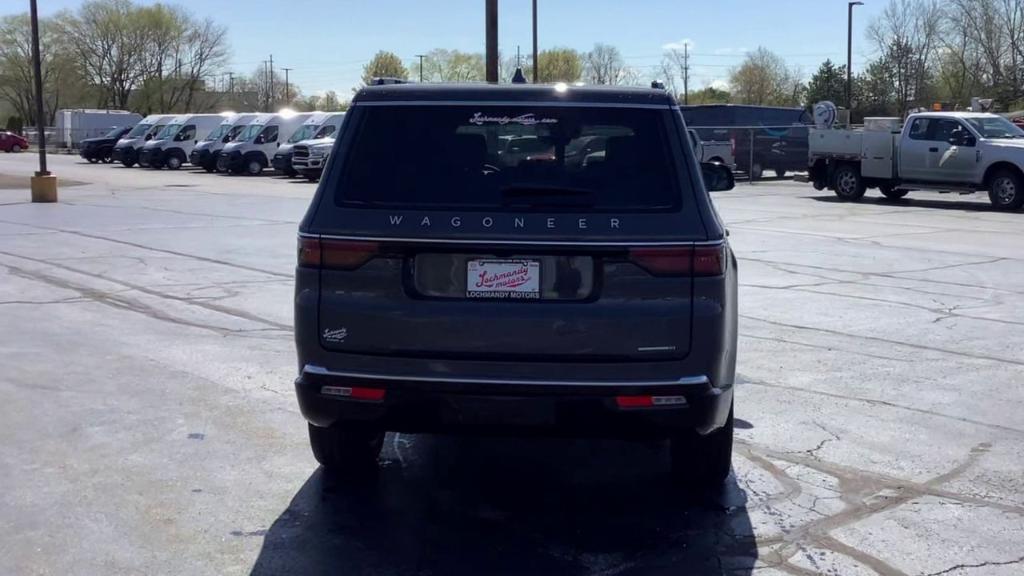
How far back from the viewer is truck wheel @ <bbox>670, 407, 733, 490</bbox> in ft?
17.6

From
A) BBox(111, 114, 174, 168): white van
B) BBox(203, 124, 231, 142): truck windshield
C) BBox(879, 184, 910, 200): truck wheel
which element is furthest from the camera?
BBox(111, 114, 174, 168): white van

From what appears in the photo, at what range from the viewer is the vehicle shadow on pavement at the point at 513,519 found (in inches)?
185

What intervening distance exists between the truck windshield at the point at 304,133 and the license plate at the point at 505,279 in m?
35.6

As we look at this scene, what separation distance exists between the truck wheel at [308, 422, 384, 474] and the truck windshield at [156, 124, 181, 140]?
46.1 m

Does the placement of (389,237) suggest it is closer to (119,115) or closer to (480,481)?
(480,481)

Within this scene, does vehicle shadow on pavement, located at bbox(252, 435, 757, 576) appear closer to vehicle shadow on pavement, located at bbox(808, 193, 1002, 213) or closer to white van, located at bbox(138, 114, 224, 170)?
vehicle shadow on pavement, located at bbox(808, 193, 1002, 213)

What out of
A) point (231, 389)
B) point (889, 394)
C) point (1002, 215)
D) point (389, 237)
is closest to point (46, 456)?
point (231, 389)

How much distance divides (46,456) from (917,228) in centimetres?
1621

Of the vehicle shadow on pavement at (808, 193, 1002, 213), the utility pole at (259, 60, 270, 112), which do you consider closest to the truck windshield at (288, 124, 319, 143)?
the vehicle shadow on pavement at (808, 193, 1002, 213)

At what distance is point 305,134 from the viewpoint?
1561 inches

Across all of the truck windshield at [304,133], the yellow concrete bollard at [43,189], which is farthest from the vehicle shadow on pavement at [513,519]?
the truck windshield at [304,133]

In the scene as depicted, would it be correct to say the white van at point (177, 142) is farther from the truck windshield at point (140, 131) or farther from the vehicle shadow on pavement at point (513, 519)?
the vehicle shadow on pavement at point (513, 519)

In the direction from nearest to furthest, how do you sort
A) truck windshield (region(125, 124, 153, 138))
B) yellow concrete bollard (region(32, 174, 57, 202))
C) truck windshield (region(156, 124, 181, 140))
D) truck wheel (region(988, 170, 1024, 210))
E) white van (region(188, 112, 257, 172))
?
truck wheel (region(988, 170, 1024, 210))
yellow concrete bollard (region(32, 174, 57, 202))
white van (region(188, 112, 257, 172))
truck windshield (region(156, 124, 181, 140))
truck windshield (region(125, 124, 153, 138))

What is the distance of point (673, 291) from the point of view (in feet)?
15.0
